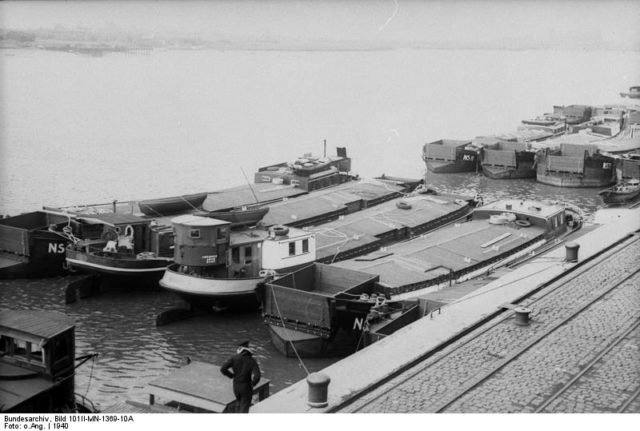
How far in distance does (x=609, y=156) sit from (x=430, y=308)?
3720 centimetres

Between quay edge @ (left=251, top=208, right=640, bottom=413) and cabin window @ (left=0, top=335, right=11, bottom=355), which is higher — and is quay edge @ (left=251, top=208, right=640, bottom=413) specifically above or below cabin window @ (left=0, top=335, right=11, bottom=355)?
below

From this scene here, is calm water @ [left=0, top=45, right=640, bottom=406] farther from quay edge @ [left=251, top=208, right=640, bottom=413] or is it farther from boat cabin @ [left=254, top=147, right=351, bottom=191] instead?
boat cabin @ [left=254, top=147, right=351, bottom=191]

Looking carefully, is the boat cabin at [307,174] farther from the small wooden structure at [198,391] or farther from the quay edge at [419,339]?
the small wooden structure at [198,391]

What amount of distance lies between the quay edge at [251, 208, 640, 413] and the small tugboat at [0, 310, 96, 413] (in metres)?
4.65

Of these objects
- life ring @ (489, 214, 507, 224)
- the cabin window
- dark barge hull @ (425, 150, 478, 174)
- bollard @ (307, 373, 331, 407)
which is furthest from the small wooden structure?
dark barge hull @ (425, 150, 478, 174)

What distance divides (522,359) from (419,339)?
314 cm

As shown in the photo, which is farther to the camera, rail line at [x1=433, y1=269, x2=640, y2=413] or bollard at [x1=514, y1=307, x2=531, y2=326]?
bollard at [x1=514, y1=307, x2=531, y2=326]

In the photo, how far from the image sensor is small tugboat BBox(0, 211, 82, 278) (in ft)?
108

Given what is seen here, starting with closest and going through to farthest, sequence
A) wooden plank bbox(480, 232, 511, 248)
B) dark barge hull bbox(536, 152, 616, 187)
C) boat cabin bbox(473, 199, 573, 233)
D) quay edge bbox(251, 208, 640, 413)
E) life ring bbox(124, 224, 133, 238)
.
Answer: quay edge bbox(251, 208, 640, 413)
life ring bbox(124, 224, 133, 238)
wooden plank bbox(480, 232, 511, 248)
boat cabin bbox(473, 199, 573, 233)
dark barge hull bbox(536, 152, 616, 187)

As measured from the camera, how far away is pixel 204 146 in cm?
7262

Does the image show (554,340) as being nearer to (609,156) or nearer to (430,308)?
(430,308)

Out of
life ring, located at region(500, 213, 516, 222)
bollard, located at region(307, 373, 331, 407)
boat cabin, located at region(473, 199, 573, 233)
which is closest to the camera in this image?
bollard, located at region(307, 373, 331, 407)

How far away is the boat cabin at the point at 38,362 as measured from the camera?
723 inches

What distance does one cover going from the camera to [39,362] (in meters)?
18.8
